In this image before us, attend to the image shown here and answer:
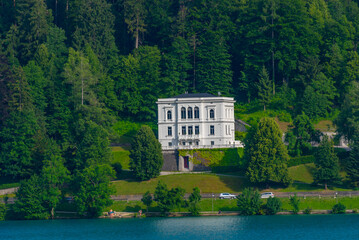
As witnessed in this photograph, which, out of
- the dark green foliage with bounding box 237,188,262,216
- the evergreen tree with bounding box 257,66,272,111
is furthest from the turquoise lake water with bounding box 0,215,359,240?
the evergreen tree with bounding box 257,66,272,111

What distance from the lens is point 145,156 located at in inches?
4422

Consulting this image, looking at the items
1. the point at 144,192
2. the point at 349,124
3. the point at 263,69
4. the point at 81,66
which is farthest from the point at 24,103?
the point at 349,124

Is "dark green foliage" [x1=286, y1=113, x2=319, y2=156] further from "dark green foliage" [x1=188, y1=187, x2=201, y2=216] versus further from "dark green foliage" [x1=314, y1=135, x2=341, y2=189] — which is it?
"dark green foliage" [x1=188, y1=187, x2=201, y2=216]

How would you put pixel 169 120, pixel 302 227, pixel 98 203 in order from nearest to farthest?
1. pixel 302 227
2. pixel 98 203
3. pixel 169 120

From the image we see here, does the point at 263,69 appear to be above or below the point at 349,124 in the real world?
above

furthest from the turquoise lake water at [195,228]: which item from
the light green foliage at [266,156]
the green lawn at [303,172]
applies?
the green lawn at [303,172]

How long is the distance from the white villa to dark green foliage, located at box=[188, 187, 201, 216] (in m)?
21.7

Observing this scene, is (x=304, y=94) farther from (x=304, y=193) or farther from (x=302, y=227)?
(x=302, y=227)

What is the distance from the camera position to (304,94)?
427 feet

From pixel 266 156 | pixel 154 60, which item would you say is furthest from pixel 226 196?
pixel 154 60

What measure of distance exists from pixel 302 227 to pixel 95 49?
2555 inches

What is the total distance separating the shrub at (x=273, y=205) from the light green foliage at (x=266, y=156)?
744 cm

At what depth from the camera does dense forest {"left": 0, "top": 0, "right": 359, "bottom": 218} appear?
12644cm

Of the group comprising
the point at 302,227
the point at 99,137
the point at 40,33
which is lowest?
the point at 302,227
